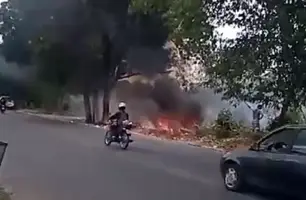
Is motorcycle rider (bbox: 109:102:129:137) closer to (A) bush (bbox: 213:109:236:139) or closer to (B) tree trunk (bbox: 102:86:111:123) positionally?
(A) bush (bbox: 213:109:236:139)

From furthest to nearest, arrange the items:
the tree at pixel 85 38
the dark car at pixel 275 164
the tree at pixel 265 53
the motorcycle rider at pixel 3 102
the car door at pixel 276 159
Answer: the motorcycle rider at pixel 3 102 < the tree at pixel 85 38 < the tree at pixel 265 53 < the car door at pixel 276 159 < the dark car at pixel 275 164

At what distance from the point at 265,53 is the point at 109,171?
4.46m

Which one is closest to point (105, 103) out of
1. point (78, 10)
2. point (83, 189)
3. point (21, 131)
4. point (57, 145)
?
point (78, 10)

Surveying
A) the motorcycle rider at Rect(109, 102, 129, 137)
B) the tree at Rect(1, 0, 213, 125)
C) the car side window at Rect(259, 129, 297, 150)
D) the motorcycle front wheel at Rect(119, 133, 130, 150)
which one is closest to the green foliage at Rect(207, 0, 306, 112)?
the motorcycle front wheel at Rect(119, 133, 130, 150)

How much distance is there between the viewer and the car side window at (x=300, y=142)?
9062 mm

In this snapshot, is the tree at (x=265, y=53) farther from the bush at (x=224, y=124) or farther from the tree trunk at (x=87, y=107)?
the tree trunk at (x=87, y=107)

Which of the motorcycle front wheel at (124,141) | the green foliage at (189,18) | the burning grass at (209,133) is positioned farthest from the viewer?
the burning grass at (209,133)

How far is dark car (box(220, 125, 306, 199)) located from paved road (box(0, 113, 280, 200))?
33cm

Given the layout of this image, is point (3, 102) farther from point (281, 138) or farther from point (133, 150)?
point (281, 138)

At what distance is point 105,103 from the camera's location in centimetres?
3338

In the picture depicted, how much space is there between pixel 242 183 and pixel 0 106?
111ft

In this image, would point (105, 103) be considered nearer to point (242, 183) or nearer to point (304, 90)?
point (304, 90)

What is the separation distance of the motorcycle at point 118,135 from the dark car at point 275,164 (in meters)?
7.91

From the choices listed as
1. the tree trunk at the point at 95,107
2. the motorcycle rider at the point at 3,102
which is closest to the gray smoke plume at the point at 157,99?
the tree trunk at the point at 95,107
